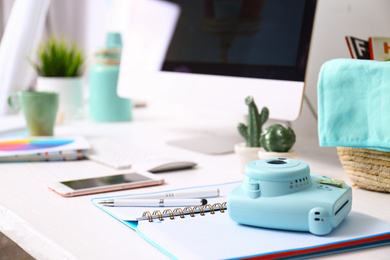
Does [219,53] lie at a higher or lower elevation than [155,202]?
higher

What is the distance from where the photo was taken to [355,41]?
906 mm

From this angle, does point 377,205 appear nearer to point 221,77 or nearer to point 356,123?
point 356,123

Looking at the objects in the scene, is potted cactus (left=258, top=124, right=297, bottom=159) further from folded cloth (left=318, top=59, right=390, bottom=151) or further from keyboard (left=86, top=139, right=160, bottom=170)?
keyboard (left=86, top=139, right=160, bottom=170)

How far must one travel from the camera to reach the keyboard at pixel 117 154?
1042mm

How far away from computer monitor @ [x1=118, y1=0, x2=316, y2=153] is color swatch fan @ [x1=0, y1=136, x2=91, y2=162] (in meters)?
0.27

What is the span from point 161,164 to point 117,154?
17 centimetres

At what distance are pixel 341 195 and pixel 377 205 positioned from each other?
0.48 feet

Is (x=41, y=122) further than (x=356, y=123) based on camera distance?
Yes

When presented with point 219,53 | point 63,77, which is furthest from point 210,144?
point 63,77

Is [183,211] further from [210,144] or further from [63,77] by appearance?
[63,77]

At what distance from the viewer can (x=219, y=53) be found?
119 centimetres

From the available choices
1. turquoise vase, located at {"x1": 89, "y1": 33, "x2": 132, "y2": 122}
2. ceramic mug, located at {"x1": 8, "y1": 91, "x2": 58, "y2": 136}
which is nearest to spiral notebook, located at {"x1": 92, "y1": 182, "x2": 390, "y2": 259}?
ceramic mug, located at {"x1": 8, "y1": 91, "x2": 58, "y2": 136}

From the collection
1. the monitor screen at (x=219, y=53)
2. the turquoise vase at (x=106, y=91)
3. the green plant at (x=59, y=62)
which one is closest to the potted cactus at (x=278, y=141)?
the monitor screen at (x=219, y=53)

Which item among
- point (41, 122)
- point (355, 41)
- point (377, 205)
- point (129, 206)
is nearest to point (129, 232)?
point (129, 206)
